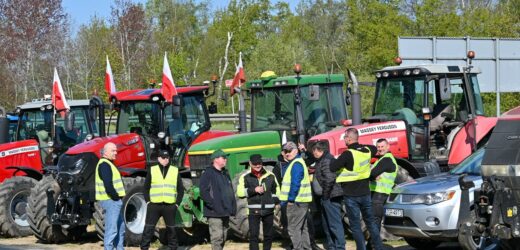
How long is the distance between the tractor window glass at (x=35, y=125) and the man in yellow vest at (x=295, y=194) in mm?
8748

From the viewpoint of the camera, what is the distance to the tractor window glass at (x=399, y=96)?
54.9ft

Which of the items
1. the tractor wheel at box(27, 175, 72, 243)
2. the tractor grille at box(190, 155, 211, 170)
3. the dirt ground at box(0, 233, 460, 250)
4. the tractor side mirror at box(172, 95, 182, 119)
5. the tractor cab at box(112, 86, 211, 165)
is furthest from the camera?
the tractor cab at box(112, 86, 211, 165)

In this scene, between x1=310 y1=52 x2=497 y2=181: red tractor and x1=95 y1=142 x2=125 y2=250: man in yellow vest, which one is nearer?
x1=95 y1=142 x2=125 y2=250: man in yellow vest

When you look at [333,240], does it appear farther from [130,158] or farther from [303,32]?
[303,32]

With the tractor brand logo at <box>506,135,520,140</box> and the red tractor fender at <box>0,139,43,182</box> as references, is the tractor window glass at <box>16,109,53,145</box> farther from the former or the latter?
the tractor brand logo at <box>506,135,520,140</box>

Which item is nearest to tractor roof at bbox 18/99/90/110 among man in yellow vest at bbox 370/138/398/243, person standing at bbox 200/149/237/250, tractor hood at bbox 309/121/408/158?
tractor hood at bbox 309/121/408/158

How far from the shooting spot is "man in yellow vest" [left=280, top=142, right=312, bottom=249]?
13.6 metres

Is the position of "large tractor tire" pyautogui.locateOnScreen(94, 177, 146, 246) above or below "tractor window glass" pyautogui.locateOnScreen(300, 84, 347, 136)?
below

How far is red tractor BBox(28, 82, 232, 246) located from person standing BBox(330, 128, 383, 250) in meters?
4.49

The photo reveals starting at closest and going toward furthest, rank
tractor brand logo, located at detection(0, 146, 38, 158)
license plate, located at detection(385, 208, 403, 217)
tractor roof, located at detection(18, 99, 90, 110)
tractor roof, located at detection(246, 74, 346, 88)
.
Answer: license plate, located at detection(385, 208, 403, 217) → tractor roof, located at detection(246, 74, 346, 88) → tractor brand logo, located at detection(0, 146, 38, 158) → tractor roof, located at detection(18, 99, 90, 110)

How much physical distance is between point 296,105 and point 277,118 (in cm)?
63

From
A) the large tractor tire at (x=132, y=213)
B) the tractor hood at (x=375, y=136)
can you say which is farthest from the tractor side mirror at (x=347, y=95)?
the large tractor tire at (x=132, y=213)

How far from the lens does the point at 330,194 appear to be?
13.6 m

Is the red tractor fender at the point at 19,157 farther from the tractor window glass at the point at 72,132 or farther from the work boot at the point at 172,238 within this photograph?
the work boot at the point at 172,238
